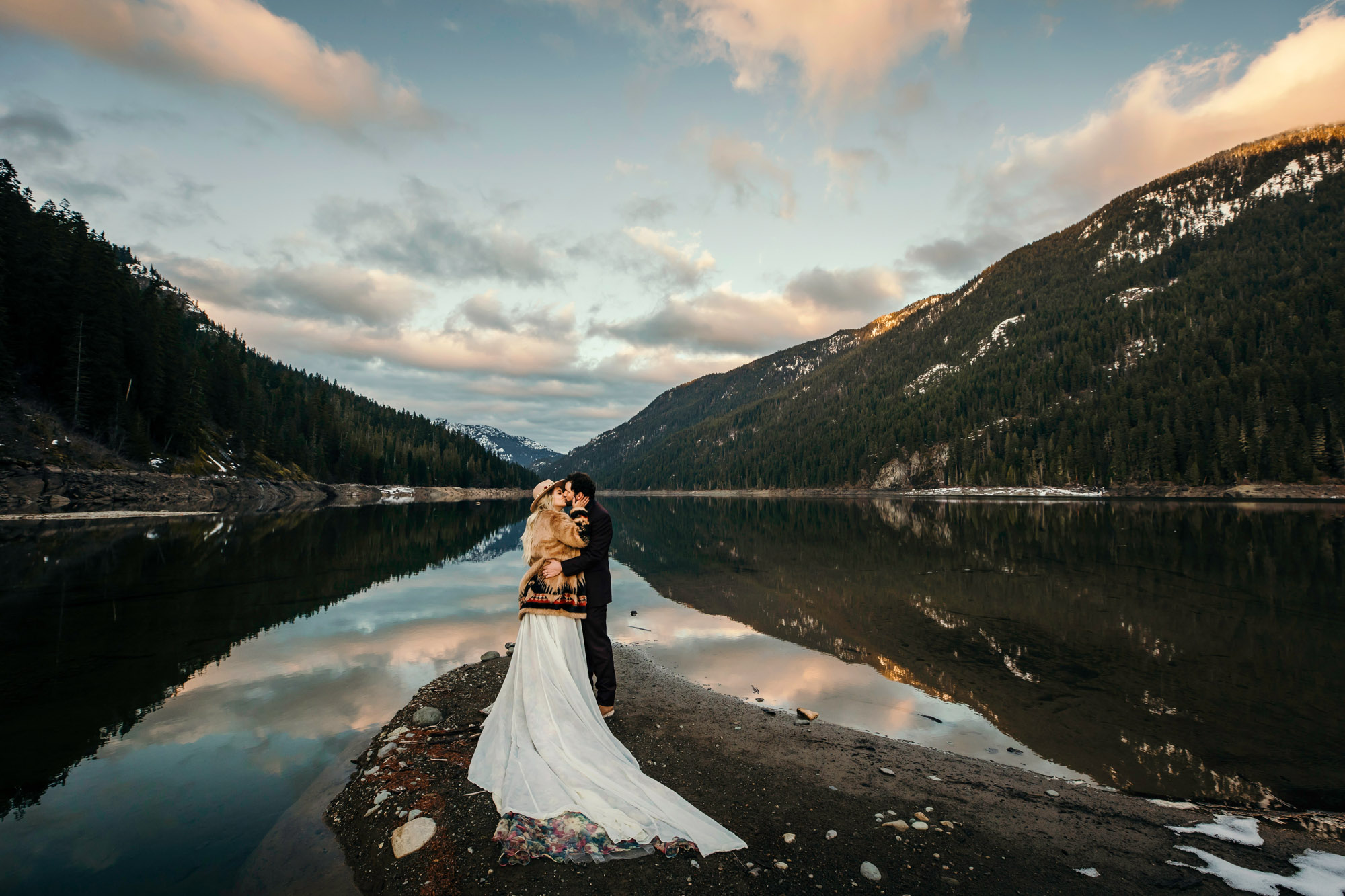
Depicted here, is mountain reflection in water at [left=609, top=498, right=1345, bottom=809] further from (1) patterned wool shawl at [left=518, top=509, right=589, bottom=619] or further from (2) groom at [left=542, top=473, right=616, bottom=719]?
(1) patterned wool shawl at [left=518, top=509, right=589, bottom=619]

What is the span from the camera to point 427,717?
780 centimetres

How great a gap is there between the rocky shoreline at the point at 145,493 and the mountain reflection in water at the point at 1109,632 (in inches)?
1746

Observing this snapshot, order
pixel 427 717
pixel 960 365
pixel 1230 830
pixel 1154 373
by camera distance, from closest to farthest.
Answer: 1. pixel 1230 830
2. pixel 427 717
3. pixel 1154 373
4. pixel 960 365

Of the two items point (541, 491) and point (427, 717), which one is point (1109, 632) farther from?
point (427, 717)

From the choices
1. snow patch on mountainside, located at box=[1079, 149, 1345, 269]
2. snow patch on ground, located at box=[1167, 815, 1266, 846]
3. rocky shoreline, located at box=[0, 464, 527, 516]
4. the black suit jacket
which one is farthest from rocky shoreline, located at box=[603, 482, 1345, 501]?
snow patch on mountainside, located at box=[1079, 149, 1345, 269]

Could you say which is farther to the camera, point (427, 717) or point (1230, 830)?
point (427, 717)

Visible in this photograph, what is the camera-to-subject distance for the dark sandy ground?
4176 mm

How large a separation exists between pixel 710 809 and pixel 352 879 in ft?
10.8

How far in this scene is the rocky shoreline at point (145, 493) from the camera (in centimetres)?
3706

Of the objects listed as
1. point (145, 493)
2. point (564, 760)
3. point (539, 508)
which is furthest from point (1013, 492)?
point (145, 493)

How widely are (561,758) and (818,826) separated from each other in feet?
8.94

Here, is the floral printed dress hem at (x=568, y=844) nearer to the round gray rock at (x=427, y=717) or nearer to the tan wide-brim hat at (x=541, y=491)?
the round gray rock at (x=427, y=717)

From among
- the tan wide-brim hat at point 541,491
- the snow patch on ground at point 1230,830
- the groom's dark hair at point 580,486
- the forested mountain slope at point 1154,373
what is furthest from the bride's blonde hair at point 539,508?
the forested mountain slope at point 1154,373

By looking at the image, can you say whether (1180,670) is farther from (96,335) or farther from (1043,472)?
(1043,472)
